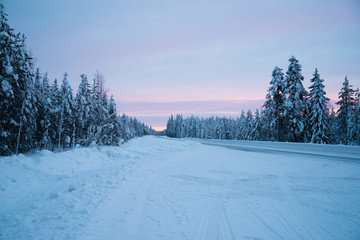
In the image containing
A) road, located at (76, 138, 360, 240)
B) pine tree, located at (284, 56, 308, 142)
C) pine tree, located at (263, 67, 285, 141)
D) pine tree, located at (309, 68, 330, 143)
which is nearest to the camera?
road, located at (76, 138, 360, 240)

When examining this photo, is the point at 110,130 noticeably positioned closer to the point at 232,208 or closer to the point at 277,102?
the point at 277,102

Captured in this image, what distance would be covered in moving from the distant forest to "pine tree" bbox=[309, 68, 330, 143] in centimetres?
3059

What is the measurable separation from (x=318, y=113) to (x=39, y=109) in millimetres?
36599

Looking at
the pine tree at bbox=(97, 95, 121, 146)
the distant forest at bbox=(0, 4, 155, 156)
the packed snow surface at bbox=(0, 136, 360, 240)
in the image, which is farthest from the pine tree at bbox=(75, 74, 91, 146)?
the packed snow surface at bbox=(0, 136, 360, 240)

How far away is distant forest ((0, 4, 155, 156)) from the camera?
14.4 m

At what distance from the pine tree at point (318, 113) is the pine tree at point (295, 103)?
3.26 feet

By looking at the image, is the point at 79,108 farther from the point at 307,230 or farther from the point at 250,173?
the point at 307,230

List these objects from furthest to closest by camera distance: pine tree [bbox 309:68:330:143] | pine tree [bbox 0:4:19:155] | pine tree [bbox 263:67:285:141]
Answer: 1. pine tree [bbox 263:67:285:141]
2. pine tree [bbox 309:68:330:143]
3. pine tree [bbox 0:4:19:155]

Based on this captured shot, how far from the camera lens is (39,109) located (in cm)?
2147

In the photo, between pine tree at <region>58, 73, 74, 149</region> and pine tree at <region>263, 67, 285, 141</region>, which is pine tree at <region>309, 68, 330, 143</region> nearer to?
pine tree at <region>263, 67, 285, 141</region>

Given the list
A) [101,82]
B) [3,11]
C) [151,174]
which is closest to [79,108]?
[101,82]

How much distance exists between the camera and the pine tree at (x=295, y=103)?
24.1 meters

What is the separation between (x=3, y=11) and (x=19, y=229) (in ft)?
61.7

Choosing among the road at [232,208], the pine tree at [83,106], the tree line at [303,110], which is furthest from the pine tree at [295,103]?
the pine tree at [83,106]
